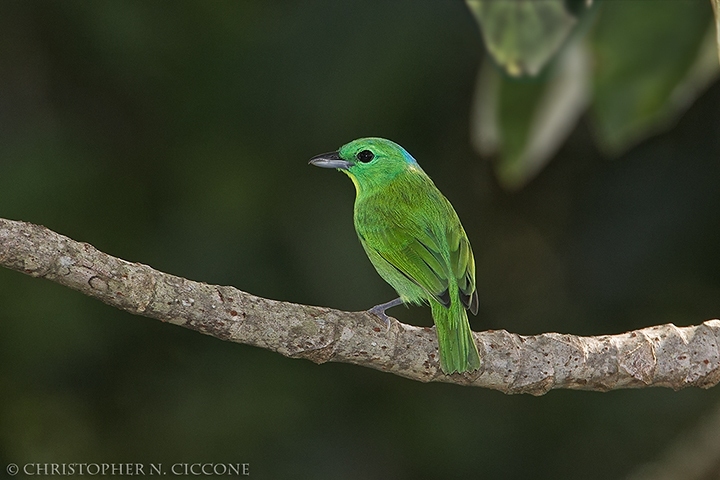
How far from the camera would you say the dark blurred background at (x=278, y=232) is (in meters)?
5.44

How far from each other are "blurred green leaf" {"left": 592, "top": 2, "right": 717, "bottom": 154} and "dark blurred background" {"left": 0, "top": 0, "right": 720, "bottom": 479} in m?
1.84

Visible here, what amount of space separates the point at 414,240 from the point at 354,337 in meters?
0.48

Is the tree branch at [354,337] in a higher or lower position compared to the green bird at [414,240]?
lower

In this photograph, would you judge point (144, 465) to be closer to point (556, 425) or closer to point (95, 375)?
point (95, 375)

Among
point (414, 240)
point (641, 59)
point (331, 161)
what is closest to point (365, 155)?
point (331, 161)

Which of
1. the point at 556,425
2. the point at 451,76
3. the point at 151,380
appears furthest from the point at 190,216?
the point at 556,425

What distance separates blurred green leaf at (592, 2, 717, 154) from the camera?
145 inches

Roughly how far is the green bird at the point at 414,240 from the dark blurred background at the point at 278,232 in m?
1.94

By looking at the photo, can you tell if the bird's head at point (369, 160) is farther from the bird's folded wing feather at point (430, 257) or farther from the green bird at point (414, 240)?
the bird's folded wing feather at point (430, 257)

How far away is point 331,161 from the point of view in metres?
3.38

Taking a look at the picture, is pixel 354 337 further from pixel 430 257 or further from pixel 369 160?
pixel 369 160

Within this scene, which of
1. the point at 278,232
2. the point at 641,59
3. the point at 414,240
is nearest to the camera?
the point at 414,240

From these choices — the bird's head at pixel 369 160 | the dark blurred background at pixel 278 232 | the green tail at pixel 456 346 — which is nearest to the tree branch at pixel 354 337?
the green tail at pixel 456 346

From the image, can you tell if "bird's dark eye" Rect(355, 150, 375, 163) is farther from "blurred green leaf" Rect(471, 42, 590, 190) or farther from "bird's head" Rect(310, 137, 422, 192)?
"blurred green leaf" Rect(471, 42, 590, 190)
